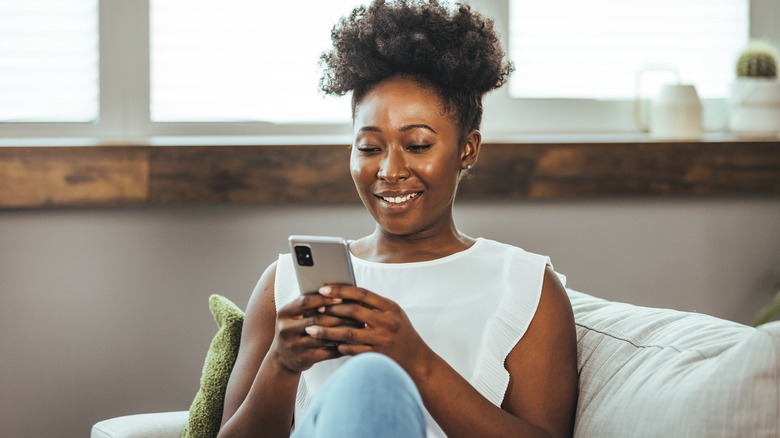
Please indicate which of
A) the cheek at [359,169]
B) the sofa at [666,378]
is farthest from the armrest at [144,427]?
the cheek at [359,169]

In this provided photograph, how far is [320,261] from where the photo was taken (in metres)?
1.24

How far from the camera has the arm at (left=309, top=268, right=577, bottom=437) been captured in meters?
1.25

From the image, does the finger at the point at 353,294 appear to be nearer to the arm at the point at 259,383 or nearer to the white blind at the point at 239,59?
the arm at the point at 259,383

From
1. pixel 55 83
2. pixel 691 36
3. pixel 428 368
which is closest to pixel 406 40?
pixel 428 368

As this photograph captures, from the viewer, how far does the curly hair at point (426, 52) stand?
1481 mm

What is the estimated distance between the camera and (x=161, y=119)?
231 cm

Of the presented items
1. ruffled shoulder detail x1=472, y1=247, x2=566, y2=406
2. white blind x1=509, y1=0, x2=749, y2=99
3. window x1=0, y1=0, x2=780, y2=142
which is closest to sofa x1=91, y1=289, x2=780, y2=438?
ruffled shoulder detail x1=472, y1=247, x2=566, y2=406

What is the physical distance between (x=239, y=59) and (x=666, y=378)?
1.42 meters

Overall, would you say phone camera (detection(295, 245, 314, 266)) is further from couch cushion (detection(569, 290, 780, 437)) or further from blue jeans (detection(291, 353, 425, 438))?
couch cushion (detection(569, 290, 780, 437))

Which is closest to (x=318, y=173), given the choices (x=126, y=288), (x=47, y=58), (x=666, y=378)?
(x=126, y=288)

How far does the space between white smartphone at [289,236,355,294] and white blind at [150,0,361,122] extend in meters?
1.11

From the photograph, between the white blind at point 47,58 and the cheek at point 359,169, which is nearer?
the cheek at point 359,169

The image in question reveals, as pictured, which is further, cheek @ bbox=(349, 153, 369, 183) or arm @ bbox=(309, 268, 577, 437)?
cheek @ bbox=(349, 153, 369, 183)

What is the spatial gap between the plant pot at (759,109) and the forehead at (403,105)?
1.31 m
